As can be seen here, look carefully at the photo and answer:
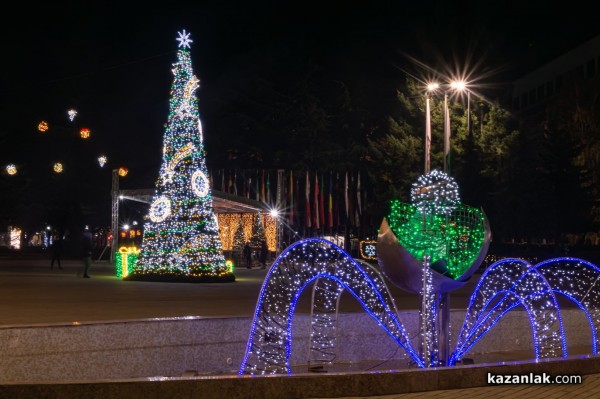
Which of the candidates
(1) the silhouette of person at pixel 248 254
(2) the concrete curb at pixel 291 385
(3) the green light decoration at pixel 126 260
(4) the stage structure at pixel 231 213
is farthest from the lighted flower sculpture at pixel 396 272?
(1) the silhouette of person at pixel 248 254

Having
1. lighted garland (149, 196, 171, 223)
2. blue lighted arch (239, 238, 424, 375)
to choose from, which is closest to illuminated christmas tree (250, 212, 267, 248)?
lighted garland (149, 196, 171, 223)

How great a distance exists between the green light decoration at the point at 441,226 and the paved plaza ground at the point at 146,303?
268 cm

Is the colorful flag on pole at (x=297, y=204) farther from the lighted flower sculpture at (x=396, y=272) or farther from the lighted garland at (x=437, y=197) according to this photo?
the lighted garland at (x=437, y=197)

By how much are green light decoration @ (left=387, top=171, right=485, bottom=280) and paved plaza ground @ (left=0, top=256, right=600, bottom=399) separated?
8.78ft

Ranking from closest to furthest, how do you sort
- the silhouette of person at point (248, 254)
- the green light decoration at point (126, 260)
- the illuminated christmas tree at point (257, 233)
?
the green light decoration at point (126, 260) < the silhouette of person at point (248, 254) < the illuminated christmas tree at point (257, 233)

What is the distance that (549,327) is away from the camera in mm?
16000

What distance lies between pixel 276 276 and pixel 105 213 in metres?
58.8

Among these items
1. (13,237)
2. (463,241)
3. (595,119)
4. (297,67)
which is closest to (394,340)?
(463,241)

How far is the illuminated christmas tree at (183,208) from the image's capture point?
28.3 metres

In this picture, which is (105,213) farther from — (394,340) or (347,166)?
(394,340)

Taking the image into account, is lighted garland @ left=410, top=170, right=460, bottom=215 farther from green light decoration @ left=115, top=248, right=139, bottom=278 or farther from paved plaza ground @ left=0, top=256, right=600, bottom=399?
green light decoration @ left=115, top=248, right=139, bottom=278

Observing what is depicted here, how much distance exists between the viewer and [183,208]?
28.3 metres

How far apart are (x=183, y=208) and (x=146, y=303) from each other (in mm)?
9899

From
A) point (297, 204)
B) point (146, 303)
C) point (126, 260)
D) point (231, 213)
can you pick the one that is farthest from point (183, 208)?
point (297, 204)
